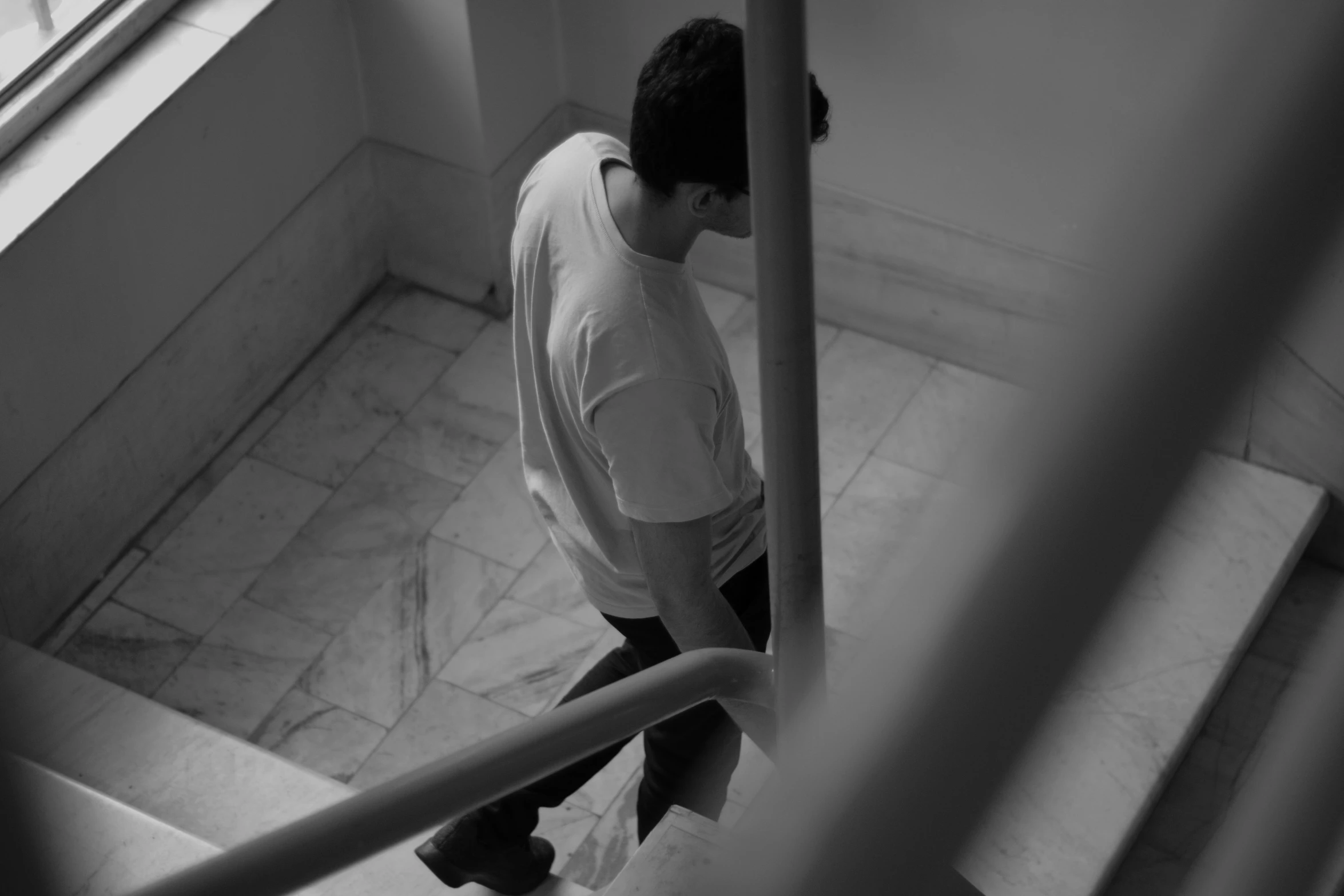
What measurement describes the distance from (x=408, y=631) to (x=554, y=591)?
34 centimetres

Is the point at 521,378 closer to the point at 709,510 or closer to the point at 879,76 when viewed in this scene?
the point at 709,510

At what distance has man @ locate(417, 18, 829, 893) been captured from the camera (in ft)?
6.32

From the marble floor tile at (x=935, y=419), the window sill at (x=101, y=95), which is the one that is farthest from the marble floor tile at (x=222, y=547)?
the marble floor tile at (x=935, y=419)

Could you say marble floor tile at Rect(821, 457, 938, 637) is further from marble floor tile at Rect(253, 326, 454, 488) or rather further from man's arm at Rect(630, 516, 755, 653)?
man's arm at Rect(630, 516, 755, 653)

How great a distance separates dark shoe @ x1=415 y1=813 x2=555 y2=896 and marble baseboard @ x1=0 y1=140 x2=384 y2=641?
4.26 feet

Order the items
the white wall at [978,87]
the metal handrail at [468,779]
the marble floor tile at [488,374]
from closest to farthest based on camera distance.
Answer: the metal handrail at [468,779]
the white wall at [978,87]
the marble floor tile at [488,374]

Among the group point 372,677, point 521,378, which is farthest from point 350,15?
point 521,378

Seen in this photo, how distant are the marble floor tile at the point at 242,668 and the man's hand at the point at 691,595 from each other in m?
1.58

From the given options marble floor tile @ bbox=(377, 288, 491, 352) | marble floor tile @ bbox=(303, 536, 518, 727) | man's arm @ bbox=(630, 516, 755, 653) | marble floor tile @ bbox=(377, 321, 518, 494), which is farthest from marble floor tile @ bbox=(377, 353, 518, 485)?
man's arm @ bbox=(630, 516, 755, 653)

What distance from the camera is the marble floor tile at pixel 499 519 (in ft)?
12.4

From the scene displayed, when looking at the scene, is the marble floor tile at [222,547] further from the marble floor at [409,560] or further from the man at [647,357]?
the man at [647,357]

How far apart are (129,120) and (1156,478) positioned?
134 inches

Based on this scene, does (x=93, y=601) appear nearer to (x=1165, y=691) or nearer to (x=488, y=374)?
(x=488, y=374)

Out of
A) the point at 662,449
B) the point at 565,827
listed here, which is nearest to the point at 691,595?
the point at 662,449
